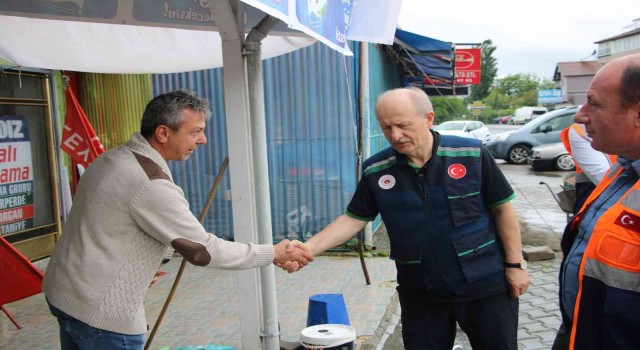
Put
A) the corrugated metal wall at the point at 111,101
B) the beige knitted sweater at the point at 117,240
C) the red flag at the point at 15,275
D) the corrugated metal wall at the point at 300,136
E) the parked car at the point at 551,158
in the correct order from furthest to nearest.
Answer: the parked car at the point at 551,158
the corrugated metal wall at the point at 111,101
the corrugated metal wall at the point at 300,136
the red flag at the point at 15,275
the beige knitted sweater at the point at 117,240

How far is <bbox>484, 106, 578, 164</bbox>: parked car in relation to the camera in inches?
710

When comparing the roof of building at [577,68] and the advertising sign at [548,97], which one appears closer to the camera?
the advertising sign at [548,97]

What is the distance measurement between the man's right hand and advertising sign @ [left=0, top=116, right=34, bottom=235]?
196 inches

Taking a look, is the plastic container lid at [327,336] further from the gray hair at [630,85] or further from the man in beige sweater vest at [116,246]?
the gray hair at [630,85]

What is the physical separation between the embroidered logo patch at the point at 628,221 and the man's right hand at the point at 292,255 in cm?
187

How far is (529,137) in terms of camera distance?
765 inches

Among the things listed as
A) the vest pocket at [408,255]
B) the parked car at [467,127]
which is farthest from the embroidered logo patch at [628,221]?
the parked car at [467,127]

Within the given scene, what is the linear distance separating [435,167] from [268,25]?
1503mm

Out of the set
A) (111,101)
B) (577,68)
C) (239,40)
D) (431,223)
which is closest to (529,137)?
(111,101)

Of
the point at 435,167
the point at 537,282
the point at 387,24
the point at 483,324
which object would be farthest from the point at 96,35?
the point at 537,282

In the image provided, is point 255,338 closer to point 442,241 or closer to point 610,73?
point 442,241

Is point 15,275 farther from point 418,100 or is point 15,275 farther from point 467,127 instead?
point 467,127

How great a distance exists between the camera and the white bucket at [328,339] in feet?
11.7

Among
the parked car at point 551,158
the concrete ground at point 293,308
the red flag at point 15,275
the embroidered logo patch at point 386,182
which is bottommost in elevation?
the concrete ground at point 293,308
